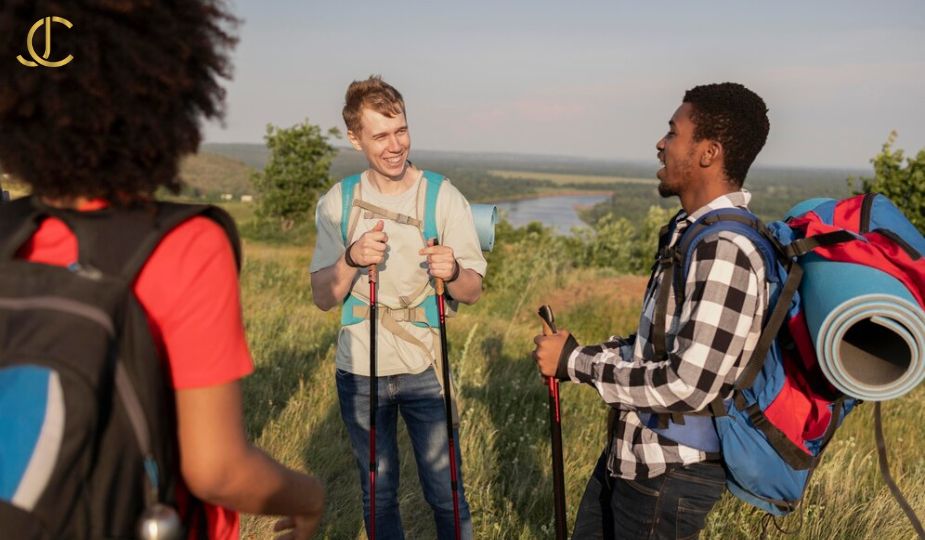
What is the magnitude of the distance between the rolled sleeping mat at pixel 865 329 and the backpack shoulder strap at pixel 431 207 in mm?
1589

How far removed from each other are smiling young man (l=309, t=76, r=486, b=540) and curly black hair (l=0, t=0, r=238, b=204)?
1.96 metres

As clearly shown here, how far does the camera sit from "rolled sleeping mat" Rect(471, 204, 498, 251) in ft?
11.0

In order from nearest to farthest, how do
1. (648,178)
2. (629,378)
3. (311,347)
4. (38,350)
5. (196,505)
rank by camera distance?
1. (38,350)
2. (196,505)
3. (629,378)
4. (311,347)
5. (648,178)

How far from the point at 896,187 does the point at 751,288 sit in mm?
13408

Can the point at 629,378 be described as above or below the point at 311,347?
above

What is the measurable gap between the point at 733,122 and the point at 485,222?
4.17 ft

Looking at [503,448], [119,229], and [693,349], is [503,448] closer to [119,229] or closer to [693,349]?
[693,349]

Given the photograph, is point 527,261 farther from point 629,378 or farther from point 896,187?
point 629,378

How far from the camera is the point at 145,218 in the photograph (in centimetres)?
117

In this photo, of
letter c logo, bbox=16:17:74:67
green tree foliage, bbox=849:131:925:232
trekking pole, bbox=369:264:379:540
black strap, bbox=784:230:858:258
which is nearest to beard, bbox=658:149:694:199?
black strap, bbox=784:230:858:258

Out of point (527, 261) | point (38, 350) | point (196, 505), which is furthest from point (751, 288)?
point (527, 261)

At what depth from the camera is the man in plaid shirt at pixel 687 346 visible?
2.11m

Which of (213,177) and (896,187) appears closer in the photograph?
(896,187)

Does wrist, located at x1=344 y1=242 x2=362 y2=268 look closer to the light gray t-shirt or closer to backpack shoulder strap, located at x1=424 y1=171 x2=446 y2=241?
the light gray t-shirt
